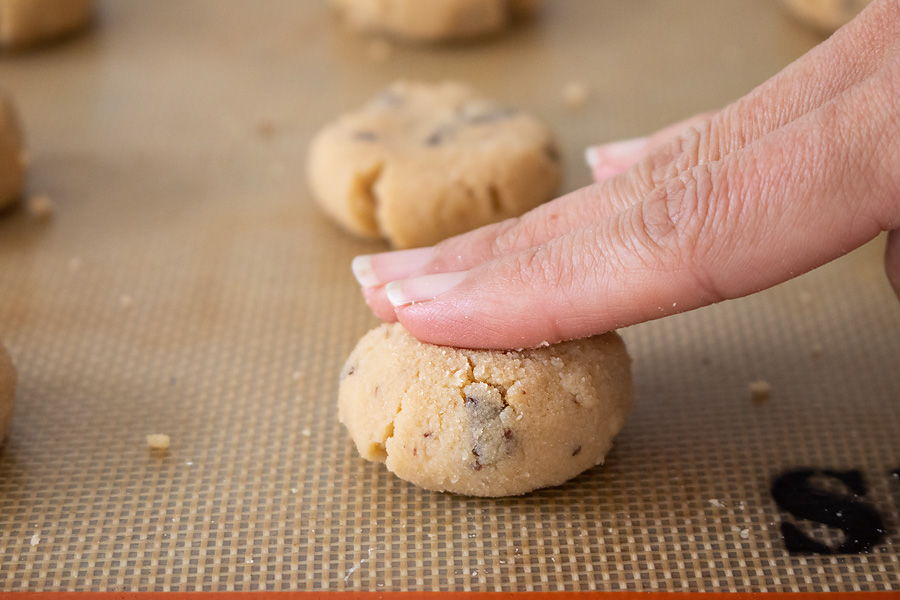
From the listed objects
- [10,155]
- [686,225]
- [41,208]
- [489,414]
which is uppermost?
[686,225]

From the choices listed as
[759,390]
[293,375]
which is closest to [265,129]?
[293,375]

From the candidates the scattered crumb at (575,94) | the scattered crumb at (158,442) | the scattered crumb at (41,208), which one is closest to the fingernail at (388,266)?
the scattered crumb at (158,442)

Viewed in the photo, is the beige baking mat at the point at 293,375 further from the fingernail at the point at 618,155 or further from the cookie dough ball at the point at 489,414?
the fingernail at the point at 618,155

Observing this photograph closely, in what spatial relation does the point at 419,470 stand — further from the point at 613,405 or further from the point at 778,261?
the point at 778,261

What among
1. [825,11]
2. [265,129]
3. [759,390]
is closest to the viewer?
[759,390]

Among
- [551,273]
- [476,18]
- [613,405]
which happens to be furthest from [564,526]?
[476,18]

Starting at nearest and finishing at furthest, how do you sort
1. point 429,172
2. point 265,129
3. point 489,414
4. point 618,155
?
point 489,414, point 618,155, point 429,172, point 265,129

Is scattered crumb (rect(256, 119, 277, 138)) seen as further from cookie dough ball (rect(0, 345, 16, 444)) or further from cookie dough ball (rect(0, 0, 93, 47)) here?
cookie dough ball (rect(0, 345, 16, 444))

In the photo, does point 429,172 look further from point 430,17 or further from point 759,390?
point 430,17
